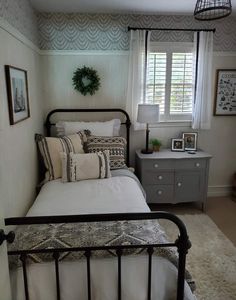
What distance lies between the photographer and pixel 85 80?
3332mm

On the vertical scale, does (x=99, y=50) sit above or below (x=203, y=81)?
above

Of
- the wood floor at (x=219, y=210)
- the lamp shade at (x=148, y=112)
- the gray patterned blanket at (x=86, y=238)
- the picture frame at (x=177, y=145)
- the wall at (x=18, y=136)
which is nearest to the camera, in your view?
the gray patterned blanket at (x=86, y=238)

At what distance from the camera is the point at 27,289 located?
1.31 metres

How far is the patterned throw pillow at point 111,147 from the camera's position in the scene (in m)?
2.99

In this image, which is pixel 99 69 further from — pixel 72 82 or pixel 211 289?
pixel 211 289

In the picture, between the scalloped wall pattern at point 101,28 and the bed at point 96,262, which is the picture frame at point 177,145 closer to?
the scalloped wall pattern at point 101,28

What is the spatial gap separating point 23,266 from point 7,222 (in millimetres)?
244

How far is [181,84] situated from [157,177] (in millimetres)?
1288

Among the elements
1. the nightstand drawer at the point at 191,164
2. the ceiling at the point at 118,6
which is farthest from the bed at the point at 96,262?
the ceiling at the point at 118,6

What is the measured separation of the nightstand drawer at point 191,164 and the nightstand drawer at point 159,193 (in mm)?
289

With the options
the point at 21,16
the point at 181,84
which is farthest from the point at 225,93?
the point at 21,16

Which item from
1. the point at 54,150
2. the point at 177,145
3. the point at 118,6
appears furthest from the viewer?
the point at 177,145

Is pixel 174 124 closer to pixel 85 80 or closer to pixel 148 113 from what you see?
pixel 148 113

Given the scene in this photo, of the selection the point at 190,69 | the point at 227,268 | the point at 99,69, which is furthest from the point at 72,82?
the point at 227,268
